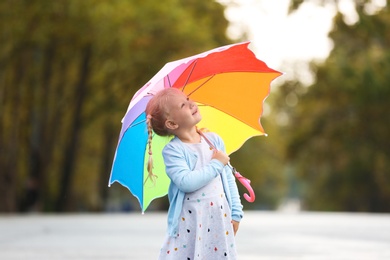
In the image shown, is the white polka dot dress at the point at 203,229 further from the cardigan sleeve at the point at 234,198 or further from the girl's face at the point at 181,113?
the girl's face at the point at 181,113

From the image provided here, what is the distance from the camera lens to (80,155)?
1642 inches

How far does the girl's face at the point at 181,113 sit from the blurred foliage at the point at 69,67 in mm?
20437

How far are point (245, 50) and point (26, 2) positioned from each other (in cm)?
2050

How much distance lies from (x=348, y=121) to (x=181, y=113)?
119 feet

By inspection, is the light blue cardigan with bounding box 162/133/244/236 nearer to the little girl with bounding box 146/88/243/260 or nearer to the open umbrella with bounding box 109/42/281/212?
the little girl with bounding box 146/88/243/260

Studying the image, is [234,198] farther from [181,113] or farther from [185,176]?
[181,113]

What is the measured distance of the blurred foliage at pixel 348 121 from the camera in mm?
36641

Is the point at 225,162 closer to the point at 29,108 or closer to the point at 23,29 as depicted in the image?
the point at 23,29

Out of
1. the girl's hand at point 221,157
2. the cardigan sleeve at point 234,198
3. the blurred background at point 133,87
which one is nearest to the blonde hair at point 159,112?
the girl's hand at point 221,157

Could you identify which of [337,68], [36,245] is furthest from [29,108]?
[36,245]

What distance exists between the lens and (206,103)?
6.95 m

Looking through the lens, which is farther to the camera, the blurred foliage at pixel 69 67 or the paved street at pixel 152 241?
the blurred foliage at pixel 69 67

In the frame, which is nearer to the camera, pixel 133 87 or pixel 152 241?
pixel 152 241

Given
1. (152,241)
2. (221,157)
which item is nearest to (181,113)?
(221,157)
